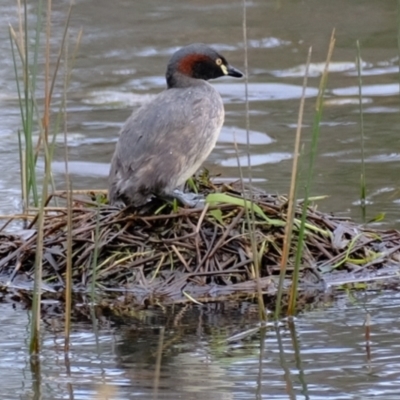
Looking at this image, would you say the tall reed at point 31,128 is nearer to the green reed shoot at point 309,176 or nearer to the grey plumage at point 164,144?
the grey plumage at point 164,144

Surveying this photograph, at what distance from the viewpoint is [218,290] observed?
6168 mm

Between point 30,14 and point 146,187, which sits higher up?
point 30,14

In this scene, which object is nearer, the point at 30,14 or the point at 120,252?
the point at 120,252

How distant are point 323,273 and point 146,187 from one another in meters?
0.98

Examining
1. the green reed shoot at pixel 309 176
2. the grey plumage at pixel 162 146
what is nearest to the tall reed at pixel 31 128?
the grey plumage at pixel 162 146

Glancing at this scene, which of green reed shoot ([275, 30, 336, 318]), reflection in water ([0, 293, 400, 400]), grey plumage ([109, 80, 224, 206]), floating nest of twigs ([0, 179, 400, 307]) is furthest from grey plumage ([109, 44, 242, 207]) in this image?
green reed shoot ([275, 30, 336, 318])

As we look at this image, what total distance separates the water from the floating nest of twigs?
341mm

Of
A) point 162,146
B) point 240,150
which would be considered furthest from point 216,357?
point 240,150

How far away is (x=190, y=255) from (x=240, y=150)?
3.15 meters

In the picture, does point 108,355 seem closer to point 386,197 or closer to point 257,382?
point 257,382

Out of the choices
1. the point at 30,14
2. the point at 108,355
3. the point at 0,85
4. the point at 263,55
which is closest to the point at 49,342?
the point at 108,355

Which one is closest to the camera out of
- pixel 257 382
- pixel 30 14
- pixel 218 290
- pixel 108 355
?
pixel 257 382

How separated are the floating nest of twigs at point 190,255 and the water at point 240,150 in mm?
341

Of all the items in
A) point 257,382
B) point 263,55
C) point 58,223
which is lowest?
point 257,382
